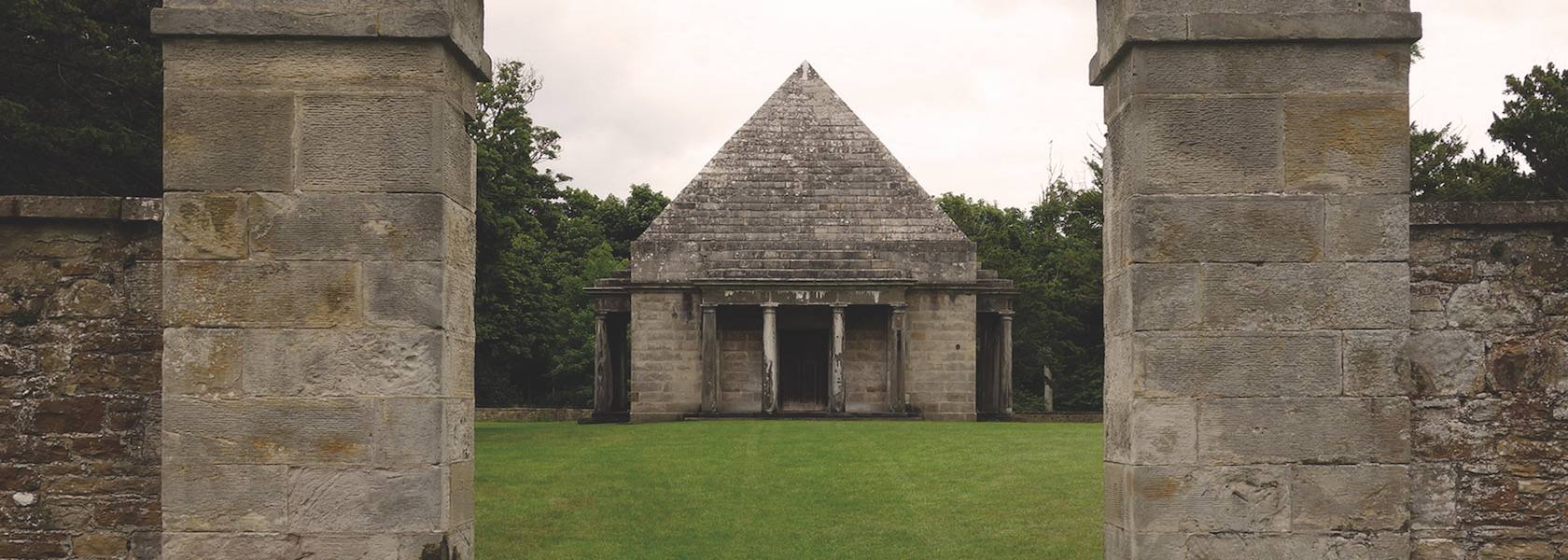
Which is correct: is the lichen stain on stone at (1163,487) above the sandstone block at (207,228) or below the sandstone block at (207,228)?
below

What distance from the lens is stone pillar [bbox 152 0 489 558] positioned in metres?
5.44

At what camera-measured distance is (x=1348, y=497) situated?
5.43m

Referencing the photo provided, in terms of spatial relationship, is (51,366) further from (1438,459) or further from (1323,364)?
(1438,459)

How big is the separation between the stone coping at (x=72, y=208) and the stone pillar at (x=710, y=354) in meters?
19.1

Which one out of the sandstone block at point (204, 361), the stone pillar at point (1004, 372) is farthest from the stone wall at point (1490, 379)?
the stone pillar at point (1004, 372)

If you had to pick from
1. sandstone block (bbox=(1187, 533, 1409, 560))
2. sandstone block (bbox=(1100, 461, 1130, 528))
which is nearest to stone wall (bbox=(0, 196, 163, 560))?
sandstone block (bbox=(1100, 461, 1130, 528))

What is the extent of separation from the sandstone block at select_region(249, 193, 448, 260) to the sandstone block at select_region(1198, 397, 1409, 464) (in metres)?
3.76

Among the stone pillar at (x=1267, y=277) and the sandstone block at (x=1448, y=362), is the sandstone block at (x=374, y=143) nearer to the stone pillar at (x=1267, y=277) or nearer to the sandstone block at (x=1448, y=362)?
the stone pillar at (x=1267, y=277)

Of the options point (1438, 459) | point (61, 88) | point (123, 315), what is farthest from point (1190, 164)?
point (61, 88)

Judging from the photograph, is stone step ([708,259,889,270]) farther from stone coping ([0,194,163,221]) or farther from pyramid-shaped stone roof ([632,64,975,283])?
stone coping ([0,194,163,221])

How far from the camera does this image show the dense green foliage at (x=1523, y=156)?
26.5m

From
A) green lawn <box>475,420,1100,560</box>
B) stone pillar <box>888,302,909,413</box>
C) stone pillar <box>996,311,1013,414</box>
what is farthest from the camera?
stone pillar <box>996,311,1013,414</box>

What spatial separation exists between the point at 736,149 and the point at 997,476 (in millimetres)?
15622

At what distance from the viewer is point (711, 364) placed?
25297 millimetres
